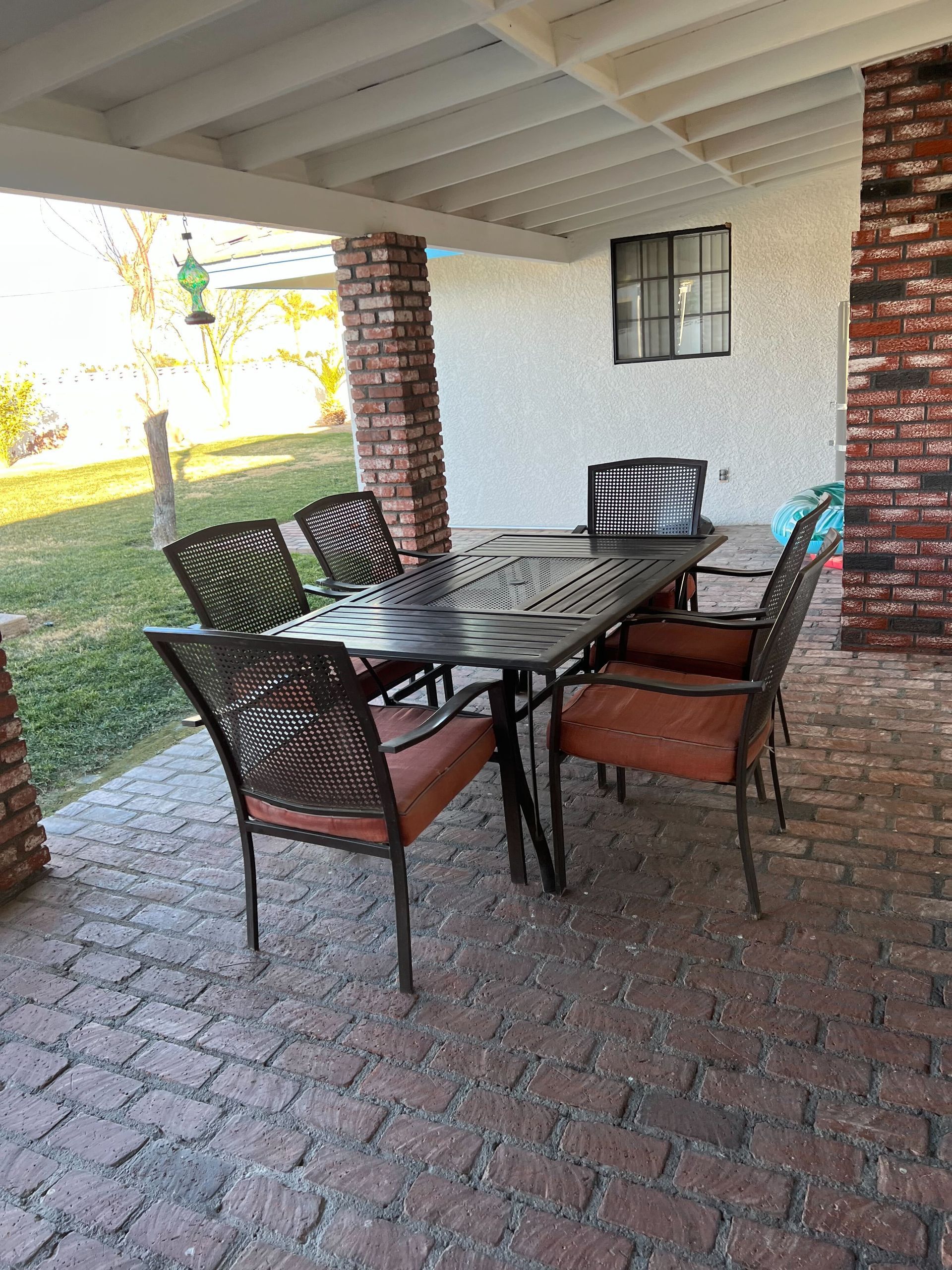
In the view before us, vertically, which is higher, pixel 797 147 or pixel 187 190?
pixel 797 147

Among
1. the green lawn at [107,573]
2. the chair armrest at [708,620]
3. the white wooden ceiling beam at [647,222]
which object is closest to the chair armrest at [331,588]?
the chair armrest at [708,620]

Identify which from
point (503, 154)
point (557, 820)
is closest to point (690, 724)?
point (557, 820)

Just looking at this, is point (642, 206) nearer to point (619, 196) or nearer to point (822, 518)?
point (619, 196)

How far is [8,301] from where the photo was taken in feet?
50.3

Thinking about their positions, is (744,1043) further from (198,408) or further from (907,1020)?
(198,408)

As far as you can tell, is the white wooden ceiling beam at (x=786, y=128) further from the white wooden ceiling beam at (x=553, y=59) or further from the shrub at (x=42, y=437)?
the shrub at (x=42, y=437)

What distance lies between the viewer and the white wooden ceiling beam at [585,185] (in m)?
5.48

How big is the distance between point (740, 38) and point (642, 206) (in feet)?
11.1

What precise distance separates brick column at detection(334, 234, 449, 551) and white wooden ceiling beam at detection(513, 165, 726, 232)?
160 cm

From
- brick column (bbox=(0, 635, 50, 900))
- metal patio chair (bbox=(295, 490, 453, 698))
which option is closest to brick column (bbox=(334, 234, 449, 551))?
metal patio chair (bbox=(295, 490, 453, 698))

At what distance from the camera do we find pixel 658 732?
2625 millimetres

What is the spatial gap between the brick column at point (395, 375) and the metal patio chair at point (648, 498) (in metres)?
1.14

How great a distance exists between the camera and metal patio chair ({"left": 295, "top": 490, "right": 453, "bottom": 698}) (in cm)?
379

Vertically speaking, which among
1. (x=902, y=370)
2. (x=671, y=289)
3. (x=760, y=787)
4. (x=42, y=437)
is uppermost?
(x=671, y=289)
